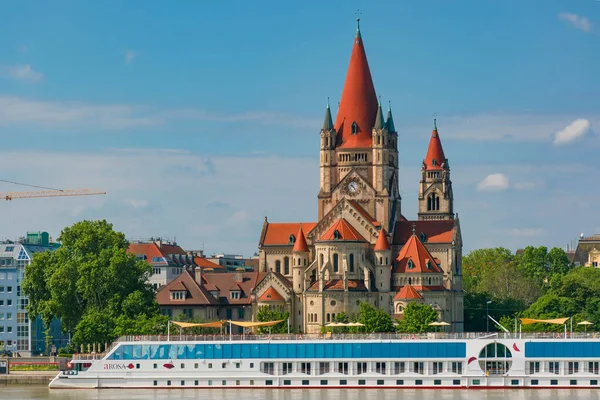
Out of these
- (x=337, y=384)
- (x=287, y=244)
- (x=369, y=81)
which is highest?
(x=369, y=81)

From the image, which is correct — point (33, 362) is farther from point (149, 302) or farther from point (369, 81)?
point (369, 81)

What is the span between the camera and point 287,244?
15012 centimetres

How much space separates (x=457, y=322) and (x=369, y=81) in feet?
85.8

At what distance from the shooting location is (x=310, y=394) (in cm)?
Result: 9762

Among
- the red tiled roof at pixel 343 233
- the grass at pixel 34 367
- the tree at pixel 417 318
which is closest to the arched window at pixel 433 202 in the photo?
the red tiled roof at pixel 343 233

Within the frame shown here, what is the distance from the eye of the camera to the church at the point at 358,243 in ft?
459

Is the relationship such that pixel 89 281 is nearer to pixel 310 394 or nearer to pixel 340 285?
pixel 340 285

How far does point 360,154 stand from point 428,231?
10.0m

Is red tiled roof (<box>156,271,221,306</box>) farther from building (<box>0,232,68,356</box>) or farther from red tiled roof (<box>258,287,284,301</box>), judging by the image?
building (<box>0,232,68,356</box>)

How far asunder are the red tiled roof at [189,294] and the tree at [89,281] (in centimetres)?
1065

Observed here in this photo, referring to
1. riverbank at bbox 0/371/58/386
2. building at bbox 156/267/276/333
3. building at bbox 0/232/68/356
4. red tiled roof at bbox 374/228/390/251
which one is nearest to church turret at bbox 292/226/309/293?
building at bbox 156/267/276/333

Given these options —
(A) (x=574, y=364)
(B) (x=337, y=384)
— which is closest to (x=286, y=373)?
(B) (x=337, y=384)

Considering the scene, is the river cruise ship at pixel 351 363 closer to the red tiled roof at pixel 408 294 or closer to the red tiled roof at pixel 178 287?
the red tiled roof at pixel 408 294

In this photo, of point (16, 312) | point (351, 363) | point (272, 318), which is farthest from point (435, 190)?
point (351, 363)
